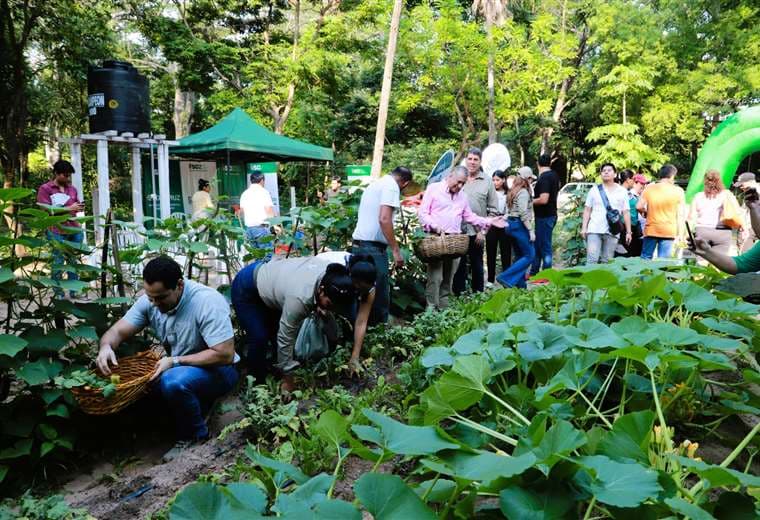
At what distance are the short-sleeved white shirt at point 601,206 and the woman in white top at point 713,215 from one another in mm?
848

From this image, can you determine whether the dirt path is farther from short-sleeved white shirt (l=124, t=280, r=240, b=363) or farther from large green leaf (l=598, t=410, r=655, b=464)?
large green leaf (l=598, t=410, r=655, b=464)

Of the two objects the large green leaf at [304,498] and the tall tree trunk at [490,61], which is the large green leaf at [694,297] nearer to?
the large green leaf at [304,498]

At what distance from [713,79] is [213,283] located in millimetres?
21550

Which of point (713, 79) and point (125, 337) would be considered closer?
point (125, 337)

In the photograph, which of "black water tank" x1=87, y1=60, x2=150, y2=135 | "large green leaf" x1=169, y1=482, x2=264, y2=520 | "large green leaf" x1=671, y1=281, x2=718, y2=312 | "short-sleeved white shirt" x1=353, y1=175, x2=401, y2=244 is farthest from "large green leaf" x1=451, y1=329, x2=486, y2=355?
"black water tank" x1=87, y1=60, x2=150, y2=135

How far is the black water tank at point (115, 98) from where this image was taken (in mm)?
8820

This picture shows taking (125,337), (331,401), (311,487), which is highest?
(311,487)

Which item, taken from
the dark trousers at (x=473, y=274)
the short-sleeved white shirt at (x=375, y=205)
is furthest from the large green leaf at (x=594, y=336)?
the dark trousers at (x=473, y=274)

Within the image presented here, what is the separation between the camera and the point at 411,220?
19.9ft

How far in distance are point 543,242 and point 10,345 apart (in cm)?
600

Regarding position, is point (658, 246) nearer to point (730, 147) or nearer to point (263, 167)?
point (730, 147)

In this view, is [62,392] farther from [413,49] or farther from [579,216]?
[413,49]

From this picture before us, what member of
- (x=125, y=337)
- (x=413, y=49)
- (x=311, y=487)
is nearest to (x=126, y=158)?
(x=413, y=49)

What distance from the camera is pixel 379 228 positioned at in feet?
16.3
